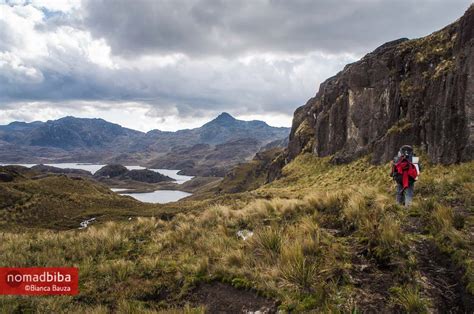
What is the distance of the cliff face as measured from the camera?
112ft

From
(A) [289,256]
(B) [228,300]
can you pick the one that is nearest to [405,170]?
(A) [289,256]

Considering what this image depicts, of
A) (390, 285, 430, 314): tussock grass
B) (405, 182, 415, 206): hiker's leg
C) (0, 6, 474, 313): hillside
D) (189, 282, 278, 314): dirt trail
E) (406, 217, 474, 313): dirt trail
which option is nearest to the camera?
(390, 285, 430, 314): tussock grass

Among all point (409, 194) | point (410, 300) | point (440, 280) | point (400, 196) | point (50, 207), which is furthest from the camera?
point (50, 207)

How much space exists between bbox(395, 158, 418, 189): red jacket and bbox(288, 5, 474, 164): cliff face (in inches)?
866

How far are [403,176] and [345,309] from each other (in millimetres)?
8128

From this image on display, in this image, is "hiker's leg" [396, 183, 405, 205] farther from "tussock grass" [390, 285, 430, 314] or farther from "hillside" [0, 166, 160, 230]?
"hillside" [0, 166, 160, 230]

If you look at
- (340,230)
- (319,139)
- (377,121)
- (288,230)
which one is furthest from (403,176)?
(319,139)

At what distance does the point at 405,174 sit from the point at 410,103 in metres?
36.3

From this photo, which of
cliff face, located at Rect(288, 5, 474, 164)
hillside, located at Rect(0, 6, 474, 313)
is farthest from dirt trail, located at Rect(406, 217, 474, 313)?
cliff face, located at Rect(288, 5, 474, 164)

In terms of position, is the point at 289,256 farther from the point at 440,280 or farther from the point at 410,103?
the point at 410,103

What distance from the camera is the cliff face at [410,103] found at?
34.0 meters

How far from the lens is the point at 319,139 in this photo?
7500 centimetres

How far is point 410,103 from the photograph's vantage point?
1799 inches

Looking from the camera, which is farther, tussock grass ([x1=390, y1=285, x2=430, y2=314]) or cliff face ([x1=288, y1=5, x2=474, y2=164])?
cliff face ([x1=288, y1=5, x2=474, y2=164])
